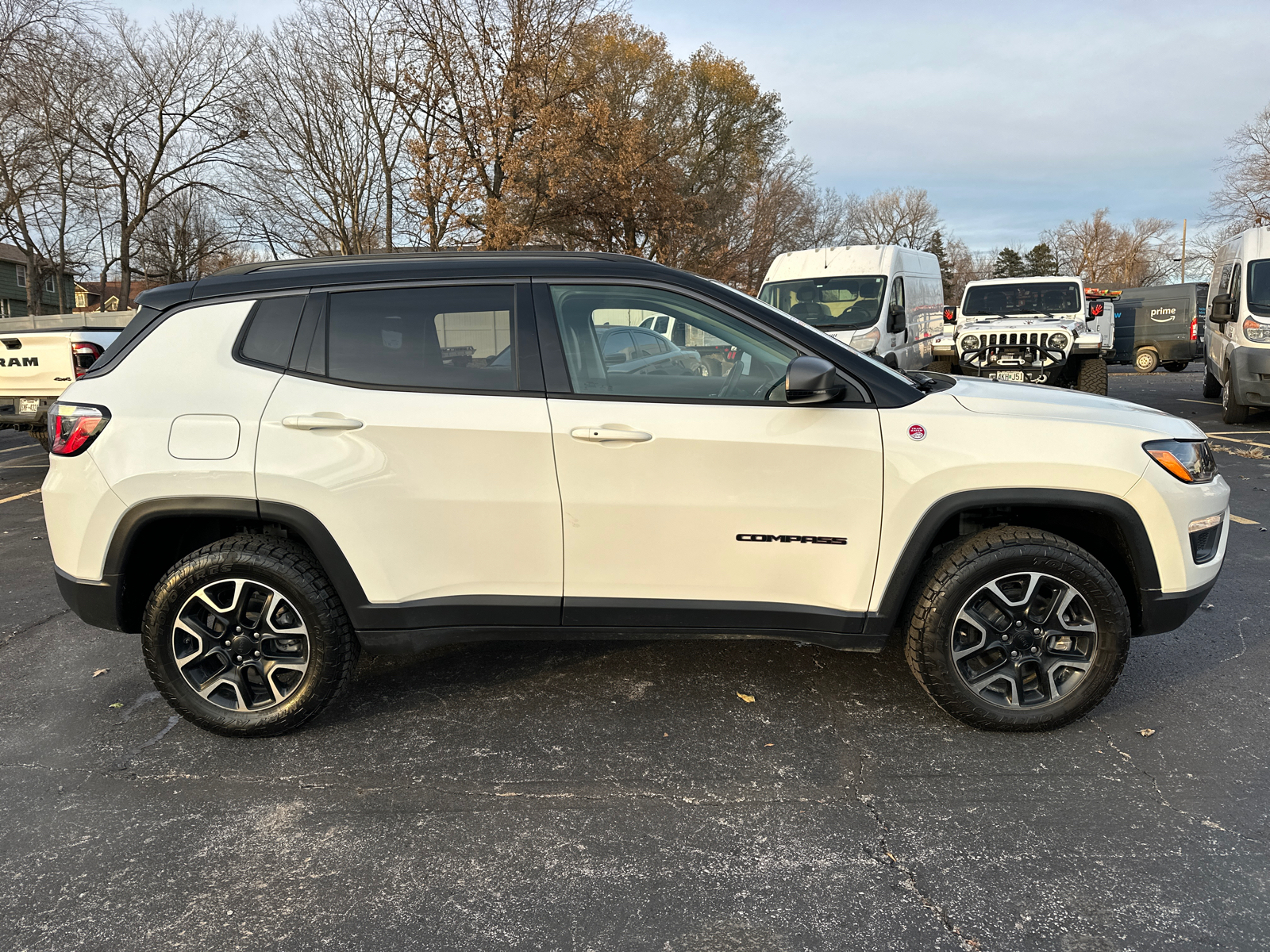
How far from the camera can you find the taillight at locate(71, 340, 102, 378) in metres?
8.48

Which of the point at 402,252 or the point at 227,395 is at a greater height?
the point at 402,252

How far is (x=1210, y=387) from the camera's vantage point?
14695mm

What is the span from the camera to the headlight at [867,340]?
11.8 m

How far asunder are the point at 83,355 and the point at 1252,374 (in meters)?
13.2

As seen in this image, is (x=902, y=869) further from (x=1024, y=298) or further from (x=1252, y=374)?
(x=1024, y=298)

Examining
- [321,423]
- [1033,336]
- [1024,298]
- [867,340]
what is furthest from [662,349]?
[1024,298]

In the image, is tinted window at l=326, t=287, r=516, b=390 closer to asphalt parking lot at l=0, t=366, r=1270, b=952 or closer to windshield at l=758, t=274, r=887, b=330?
asphalt parking lot at l=0, t=366, r=1270, b=952

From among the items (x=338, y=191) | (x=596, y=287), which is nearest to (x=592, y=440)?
(x=596, y=287)

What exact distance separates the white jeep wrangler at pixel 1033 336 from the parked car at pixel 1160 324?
10.7 meters

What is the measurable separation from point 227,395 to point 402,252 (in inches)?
34.7

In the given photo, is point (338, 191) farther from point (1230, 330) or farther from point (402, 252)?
point (402, 252)

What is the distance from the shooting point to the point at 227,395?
3158 mm

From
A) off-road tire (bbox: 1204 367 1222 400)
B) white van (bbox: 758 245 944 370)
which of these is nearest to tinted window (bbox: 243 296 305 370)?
white van (bbox: 758 245 944 370)

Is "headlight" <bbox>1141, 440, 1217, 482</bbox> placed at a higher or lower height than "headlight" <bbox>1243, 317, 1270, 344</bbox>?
lower
